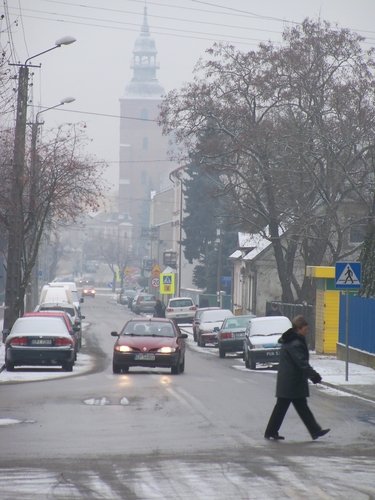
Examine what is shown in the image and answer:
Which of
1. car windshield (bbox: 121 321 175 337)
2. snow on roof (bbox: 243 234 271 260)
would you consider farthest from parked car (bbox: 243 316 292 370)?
snow on roof (bbox: 243 234 271 260)

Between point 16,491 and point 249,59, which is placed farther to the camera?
point 249,59

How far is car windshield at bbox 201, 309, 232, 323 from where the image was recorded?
52.5 meters

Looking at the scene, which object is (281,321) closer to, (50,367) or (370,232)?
(370,232)

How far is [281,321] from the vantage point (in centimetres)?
3603

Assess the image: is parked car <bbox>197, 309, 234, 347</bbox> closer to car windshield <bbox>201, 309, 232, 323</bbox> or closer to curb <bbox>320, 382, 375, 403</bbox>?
car windshield <bbox>201, 309, 232, 323</bbox>

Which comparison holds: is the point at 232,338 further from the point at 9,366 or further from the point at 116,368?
the point at 9,366

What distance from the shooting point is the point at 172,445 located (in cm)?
1470

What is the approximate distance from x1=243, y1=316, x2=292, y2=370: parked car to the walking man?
56.7 feet

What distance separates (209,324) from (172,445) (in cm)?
3776

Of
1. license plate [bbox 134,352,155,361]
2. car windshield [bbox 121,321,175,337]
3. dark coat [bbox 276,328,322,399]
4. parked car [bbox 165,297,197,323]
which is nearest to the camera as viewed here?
dark coat [bbox 276,328,322,399]

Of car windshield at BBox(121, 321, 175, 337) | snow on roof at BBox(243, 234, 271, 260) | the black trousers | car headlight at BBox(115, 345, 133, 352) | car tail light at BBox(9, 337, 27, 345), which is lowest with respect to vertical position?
the black trousers

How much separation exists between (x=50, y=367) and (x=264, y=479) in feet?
68.8

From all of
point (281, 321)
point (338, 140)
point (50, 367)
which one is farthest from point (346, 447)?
point (338, 140)

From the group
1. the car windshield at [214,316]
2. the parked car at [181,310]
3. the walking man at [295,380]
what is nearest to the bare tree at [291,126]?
the car windshield at [214,316]
